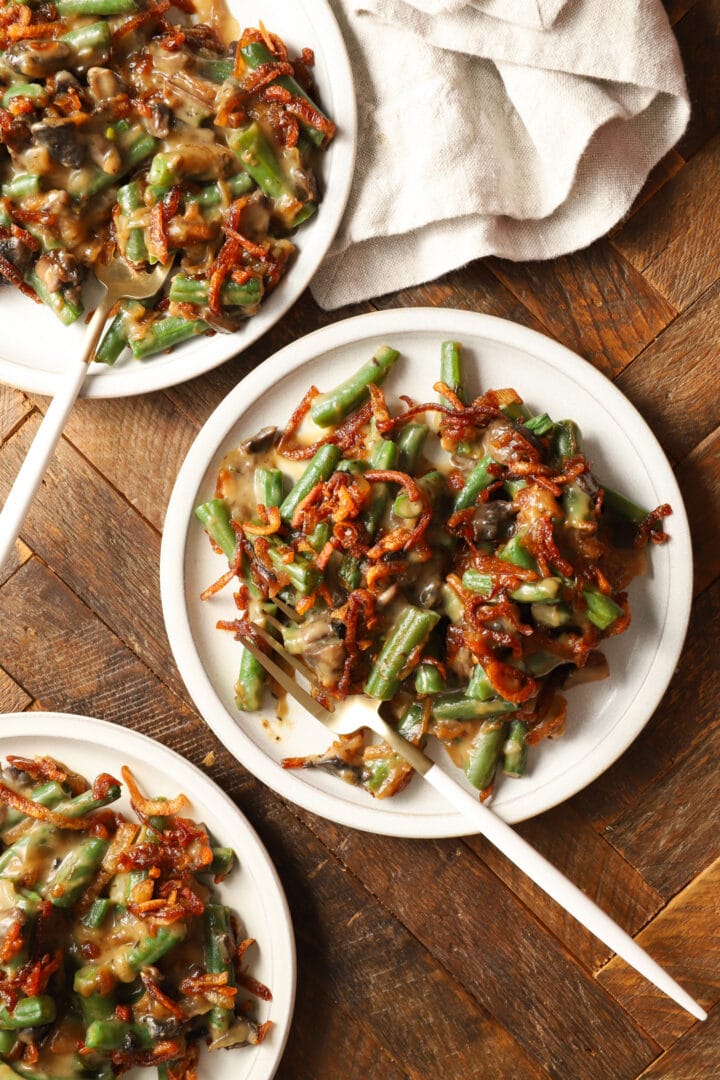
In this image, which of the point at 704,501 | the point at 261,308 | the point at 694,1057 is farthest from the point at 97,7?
the point at 694,1057

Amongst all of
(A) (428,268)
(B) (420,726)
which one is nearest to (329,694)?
(B) (420,726)

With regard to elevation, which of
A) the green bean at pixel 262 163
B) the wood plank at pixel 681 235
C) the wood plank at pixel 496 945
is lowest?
the wood plank at pixel 496 945

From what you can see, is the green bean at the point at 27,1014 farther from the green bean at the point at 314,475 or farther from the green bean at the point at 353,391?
the green bean at the point at 353,391

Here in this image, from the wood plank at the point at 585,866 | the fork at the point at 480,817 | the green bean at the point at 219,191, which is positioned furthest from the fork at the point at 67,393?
the wood plank at the point at 585,866

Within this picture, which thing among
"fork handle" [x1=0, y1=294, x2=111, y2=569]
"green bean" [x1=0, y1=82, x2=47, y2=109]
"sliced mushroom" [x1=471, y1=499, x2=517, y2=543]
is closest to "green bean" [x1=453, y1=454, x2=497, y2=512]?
"sliced mushroom" [x1=471, y1=499, x2=517, y2=543]

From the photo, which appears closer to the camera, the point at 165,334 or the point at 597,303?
the point at 165,334

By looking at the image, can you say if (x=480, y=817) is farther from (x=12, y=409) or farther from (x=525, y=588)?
(x=12, y=409)
